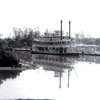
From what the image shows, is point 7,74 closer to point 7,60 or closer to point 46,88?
point 7,60

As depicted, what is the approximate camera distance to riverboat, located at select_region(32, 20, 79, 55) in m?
40.5

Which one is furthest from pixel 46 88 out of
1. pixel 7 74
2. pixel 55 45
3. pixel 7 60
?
pixel 55 45

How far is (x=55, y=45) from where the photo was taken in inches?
1642

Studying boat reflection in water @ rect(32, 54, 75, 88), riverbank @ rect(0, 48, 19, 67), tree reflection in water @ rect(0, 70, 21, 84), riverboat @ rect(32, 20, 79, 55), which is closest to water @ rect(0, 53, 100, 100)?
tree reflection in water @ rect(0, 70, 21, 84)

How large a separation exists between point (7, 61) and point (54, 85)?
6756mm

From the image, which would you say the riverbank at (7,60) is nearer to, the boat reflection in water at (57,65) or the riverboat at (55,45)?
the boat reflection in water at (57,65)

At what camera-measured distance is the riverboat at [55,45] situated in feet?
133

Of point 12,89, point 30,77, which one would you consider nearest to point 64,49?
point 30,77

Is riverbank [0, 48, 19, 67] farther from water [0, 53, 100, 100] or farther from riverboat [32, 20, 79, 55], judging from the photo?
riverboat [32, 20, 79, 55]

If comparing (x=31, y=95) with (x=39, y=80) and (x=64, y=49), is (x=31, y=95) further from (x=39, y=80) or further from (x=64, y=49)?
(x=64, y=49)

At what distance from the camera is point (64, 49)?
40562 millimetres

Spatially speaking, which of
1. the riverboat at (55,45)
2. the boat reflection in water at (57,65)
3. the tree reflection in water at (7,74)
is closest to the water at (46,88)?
the tree reflection in water at (7,74)

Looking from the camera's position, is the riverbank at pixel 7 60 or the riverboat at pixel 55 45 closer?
the riverbank at pixel 7 60

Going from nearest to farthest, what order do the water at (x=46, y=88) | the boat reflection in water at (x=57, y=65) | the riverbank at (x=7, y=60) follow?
the water at (x=46, y=88) < the riverbank at (x=7, y=60) < the boat reflection in water at (x=57, y=65)
